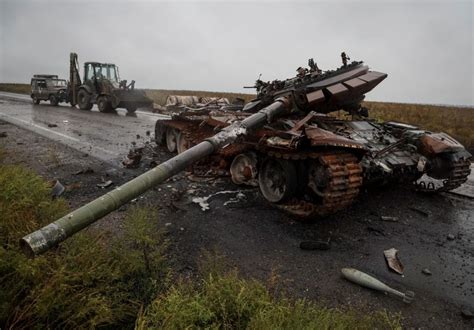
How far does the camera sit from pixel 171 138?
1092 centimetres

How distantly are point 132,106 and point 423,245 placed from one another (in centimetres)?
1909

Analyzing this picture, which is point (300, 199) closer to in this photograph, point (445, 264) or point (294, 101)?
point (294, 101)

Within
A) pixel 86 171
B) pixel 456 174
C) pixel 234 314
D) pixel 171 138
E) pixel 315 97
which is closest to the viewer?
pixel 234 314

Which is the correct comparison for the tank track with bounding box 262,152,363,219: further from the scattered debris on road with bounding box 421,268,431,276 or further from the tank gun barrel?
the scattered debris on road with bounding box 421,268,431,276

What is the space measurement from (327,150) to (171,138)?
621 centimetres

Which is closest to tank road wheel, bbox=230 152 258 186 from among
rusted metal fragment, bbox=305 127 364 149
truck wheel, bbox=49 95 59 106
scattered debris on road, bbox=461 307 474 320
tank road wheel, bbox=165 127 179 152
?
rusted metal fragment, bbox=305 127 364 149

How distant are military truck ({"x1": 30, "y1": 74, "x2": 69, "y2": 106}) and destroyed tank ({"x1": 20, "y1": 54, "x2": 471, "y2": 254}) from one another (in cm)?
2086

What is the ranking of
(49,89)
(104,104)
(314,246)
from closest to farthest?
1. (314,246)
2. (104,104)
3. (49,89)

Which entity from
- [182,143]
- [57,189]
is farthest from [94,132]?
[57,189]

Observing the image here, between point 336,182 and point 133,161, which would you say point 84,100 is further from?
point 336,182

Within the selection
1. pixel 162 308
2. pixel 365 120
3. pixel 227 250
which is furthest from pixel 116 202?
pixel 365 120

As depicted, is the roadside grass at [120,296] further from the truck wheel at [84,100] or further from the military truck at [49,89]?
the military truck at [49,89]

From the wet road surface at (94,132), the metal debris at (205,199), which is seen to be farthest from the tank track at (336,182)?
the wet road surface at (94,132)

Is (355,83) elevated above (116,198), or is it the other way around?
(355,83)
